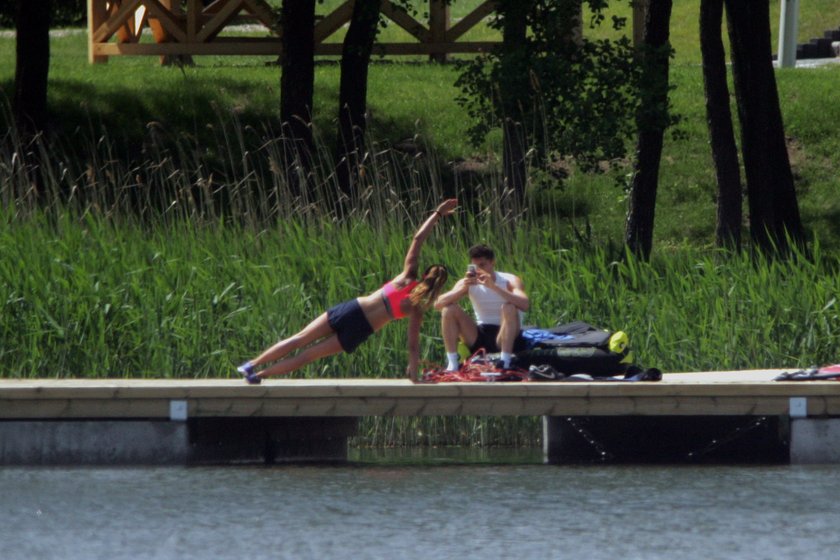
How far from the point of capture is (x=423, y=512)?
9023mm

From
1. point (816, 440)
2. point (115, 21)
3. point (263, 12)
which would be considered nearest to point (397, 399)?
point (816, 440)

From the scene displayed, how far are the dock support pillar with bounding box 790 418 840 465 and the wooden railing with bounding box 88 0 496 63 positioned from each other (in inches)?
565

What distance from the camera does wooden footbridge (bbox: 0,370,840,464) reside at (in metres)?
10.2

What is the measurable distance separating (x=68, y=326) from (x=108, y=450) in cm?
161

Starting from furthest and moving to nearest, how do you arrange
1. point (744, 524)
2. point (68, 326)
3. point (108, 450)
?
point (68, 326)
point (108, 450)
point (744, 524)

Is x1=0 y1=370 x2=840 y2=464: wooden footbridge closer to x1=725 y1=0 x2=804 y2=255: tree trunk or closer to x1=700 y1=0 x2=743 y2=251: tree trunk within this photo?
x1=725 y1=0 x2=804 y2=255: tree trunk

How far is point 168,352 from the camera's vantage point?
39.0 ft

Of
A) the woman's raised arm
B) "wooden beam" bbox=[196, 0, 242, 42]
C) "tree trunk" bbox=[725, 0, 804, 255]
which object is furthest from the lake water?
"wooden beam" bbox=[196, 0, 242, 42]

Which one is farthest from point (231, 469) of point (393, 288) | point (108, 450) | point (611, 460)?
point (611, 460)

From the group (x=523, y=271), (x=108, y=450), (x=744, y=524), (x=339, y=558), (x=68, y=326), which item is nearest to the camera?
(x=339, y=558)

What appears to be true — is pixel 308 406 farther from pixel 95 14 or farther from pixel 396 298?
pixel 95 14

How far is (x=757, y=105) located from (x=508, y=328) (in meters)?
6.97

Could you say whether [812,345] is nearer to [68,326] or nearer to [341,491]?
[341,491]

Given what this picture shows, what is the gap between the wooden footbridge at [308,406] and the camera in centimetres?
1023
